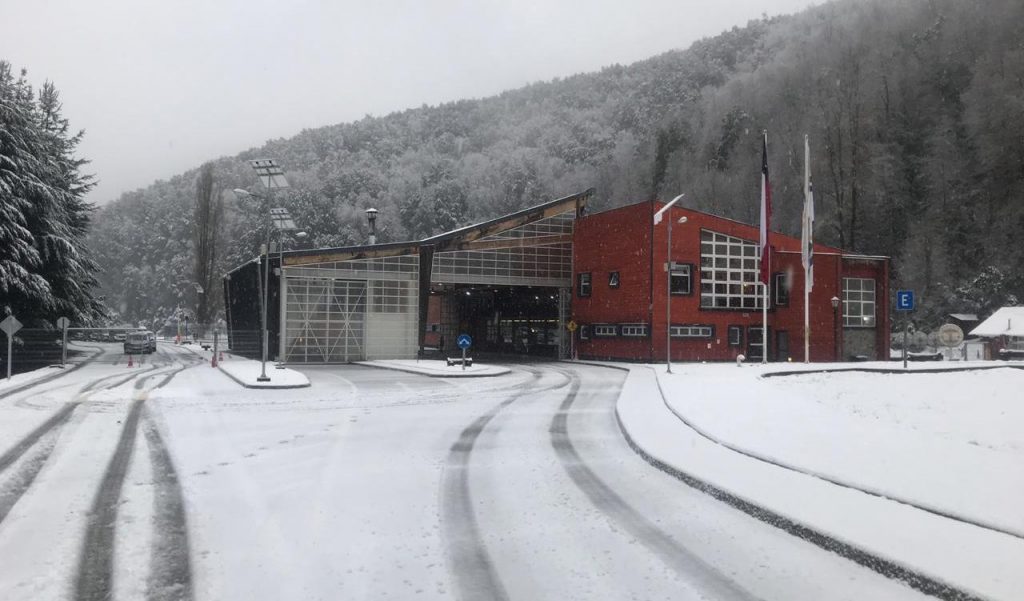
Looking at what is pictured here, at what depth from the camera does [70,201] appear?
4531 centimetres

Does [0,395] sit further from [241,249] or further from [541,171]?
[541,171]

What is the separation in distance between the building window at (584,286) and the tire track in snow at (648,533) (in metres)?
35.4

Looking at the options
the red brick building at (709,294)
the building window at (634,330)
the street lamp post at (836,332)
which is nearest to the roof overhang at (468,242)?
the red brick building at (709,294)

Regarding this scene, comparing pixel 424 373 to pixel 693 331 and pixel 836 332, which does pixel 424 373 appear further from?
pixel 836 332

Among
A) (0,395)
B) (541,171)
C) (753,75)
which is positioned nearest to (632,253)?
(0,395)

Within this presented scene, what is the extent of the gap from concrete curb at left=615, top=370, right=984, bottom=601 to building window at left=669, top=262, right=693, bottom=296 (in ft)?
110

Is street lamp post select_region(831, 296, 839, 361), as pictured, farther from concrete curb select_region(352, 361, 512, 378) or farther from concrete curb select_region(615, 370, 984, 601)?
concrete curb select_region(615, 370, 984, 601)

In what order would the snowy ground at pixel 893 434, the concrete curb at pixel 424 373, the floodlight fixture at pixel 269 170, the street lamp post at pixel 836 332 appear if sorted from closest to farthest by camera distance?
the snowy ground at pixel 893 434 → the floodlight fixture at pixel 269 170 → the concrete curb at pixel 424 373 → the street lamp post at pixel 836 332

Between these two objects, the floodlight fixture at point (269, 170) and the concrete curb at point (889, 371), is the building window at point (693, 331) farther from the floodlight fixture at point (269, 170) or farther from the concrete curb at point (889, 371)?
the floodlight fixture at point (269, 170)

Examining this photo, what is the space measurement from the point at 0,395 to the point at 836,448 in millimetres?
23162

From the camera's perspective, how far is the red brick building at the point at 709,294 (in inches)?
1694

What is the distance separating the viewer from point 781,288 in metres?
46.2

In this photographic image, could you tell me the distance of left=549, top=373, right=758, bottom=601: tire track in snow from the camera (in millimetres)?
5953

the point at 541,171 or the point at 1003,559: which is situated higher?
the point at 541,171
